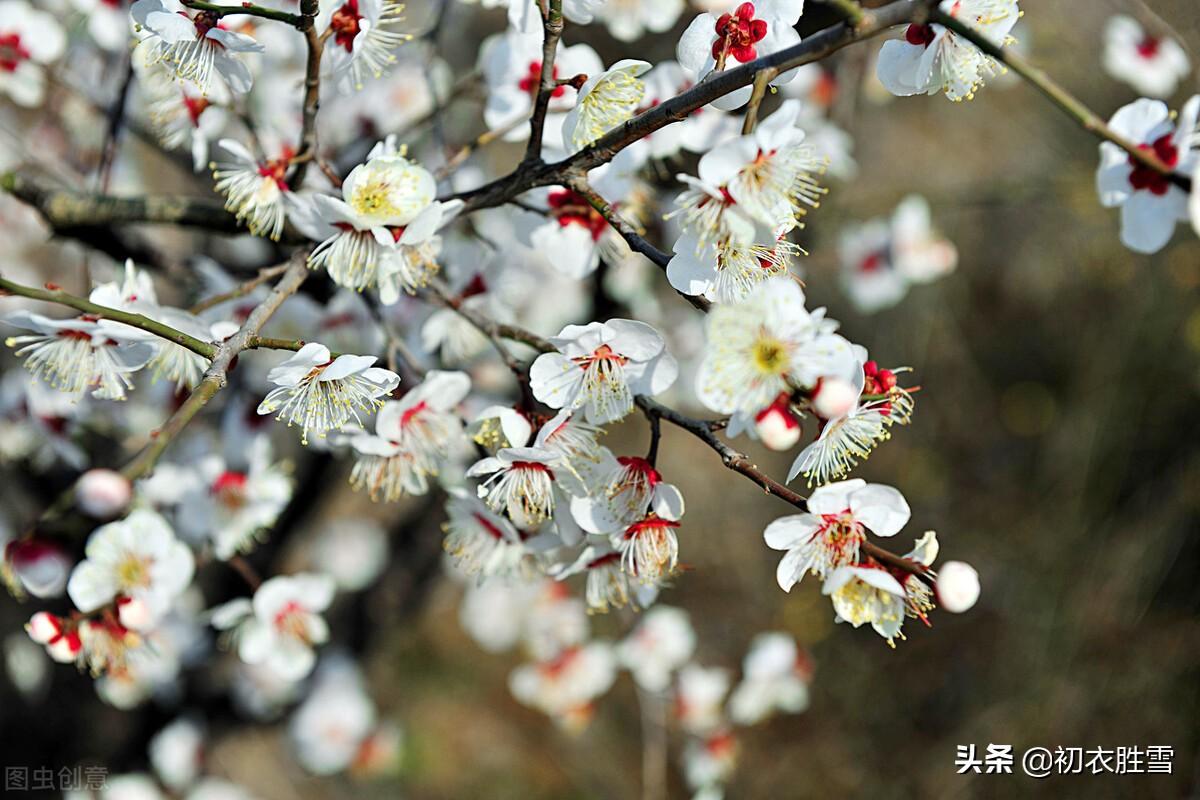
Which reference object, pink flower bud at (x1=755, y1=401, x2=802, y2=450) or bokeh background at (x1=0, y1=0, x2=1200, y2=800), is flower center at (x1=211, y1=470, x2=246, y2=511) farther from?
pink flower bud at (x1=755, y1=401, x2=802, y2=450)

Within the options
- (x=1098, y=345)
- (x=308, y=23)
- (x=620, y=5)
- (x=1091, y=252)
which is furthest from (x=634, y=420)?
(x=308, y=23)

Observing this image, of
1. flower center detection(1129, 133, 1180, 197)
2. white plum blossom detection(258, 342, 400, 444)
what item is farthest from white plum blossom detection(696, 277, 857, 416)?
flower center detection(1129, 133, 1180, 197)

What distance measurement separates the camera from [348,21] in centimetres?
106

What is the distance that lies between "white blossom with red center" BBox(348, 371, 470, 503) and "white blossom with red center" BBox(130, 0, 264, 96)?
1.34 ft

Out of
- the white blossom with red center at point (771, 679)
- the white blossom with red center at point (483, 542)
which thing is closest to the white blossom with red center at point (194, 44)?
the white blossom with red center at point (483, 542)

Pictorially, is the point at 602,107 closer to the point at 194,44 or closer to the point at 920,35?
the point at 920,35

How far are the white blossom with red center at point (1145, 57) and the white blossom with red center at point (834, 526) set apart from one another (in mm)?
1622

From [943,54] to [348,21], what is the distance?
670 mm

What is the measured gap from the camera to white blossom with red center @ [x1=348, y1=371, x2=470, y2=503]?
109 cm

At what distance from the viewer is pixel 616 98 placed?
3.28 ft

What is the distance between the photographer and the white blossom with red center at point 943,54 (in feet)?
3.23

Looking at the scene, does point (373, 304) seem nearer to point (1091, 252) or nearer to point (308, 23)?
point (308, 23)

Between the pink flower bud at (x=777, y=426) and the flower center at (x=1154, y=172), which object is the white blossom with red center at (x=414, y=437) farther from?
the flower center at (x=1154, y=172)

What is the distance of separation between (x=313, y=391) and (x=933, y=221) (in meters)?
3.24
